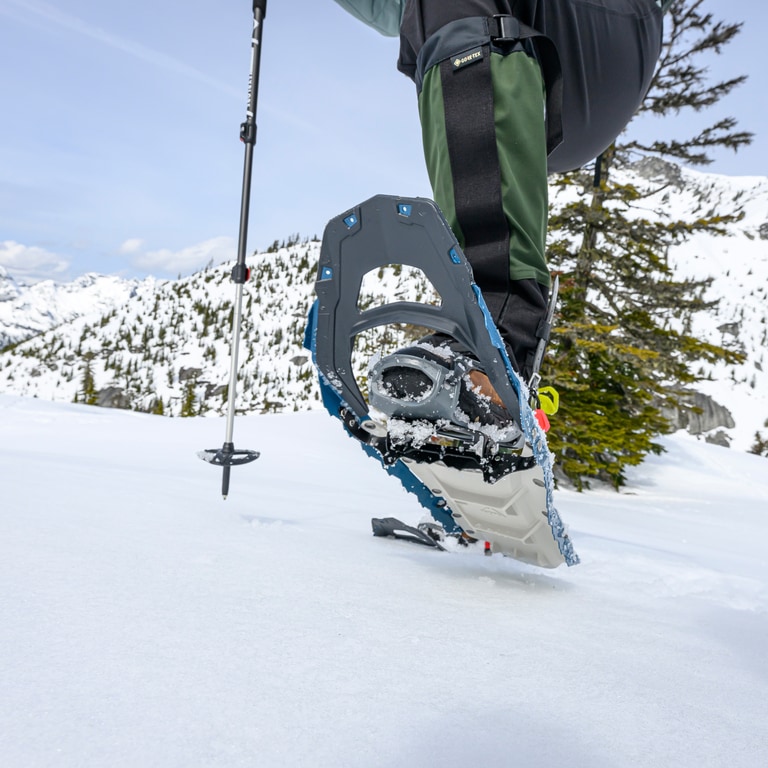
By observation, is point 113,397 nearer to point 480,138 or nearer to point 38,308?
point 480,138

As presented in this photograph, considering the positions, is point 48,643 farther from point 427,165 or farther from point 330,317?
point 427,165

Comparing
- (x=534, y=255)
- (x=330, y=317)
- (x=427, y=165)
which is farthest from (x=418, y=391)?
(x=427, y=165)

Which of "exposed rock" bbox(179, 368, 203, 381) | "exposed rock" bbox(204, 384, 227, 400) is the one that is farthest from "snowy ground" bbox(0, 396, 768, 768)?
"exposed rock" bbox(179, 368, 203, 381)

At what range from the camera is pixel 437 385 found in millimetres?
941

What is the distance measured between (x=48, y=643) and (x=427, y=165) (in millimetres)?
1046

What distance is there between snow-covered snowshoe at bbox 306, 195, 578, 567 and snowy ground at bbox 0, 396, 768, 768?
19cm

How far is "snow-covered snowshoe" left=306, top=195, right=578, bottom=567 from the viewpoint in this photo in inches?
37.5

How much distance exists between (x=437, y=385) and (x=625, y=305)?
26.6 ft

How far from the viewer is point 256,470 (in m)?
3.78

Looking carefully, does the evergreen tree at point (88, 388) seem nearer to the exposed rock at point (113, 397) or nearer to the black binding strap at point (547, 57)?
the exposed rock at point (113, 397)

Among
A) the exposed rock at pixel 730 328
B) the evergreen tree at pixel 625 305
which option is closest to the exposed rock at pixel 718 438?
the exposed rock at pixel 730 328

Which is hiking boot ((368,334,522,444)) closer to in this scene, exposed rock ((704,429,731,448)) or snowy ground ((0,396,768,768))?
snowy ground ((0,396,768,768))

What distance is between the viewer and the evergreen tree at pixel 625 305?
269 inches

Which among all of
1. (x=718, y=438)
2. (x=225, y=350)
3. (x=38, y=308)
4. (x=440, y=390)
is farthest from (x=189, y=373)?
(x=38, y=308)
